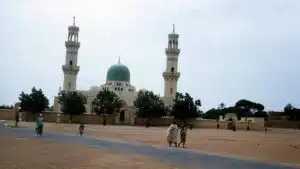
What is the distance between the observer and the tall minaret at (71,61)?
3401 inches

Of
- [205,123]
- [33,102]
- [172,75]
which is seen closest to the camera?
[33,102]

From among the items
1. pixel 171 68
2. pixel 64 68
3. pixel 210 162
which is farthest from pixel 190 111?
pixel 210 162

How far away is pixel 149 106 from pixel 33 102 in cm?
1606

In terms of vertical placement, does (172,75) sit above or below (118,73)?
below

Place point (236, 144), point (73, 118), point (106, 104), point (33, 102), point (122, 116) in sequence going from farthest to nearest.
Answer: point (122, 116) < point (106, 104) < point (73, 118) < point (33, 102) < point (236, 144)

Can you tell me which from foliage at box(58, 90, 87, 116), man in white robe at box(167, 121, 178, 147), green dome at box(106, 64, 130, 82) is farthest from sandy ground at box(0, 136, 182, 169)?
green dome at box(106, 64, 130, 82)

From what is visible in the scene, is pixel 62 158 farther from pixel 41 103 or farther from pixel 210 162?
pixel 41 103

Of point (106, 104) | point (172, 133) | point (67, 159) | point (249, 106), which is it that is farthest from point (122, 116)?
point (67, 159)

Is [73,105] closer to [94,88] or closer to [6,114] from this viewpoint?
[6,114]

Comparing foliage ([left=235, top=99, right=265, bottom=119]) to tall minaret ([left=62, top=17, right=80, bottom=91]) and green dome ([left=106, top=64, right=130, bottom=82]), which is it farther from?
tall minaret ([left=62, top=17, right=80, bottom=91])

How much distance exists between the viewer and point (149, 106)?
238 ft

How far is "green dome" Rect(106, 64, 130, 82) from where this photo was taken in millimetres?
91688

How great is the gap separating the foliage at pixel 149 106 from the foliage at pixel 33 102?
45.2ft


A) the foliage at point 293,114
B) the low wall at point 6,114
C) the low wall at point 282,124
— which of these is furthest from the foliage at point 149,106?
the foliage at point 293,114
